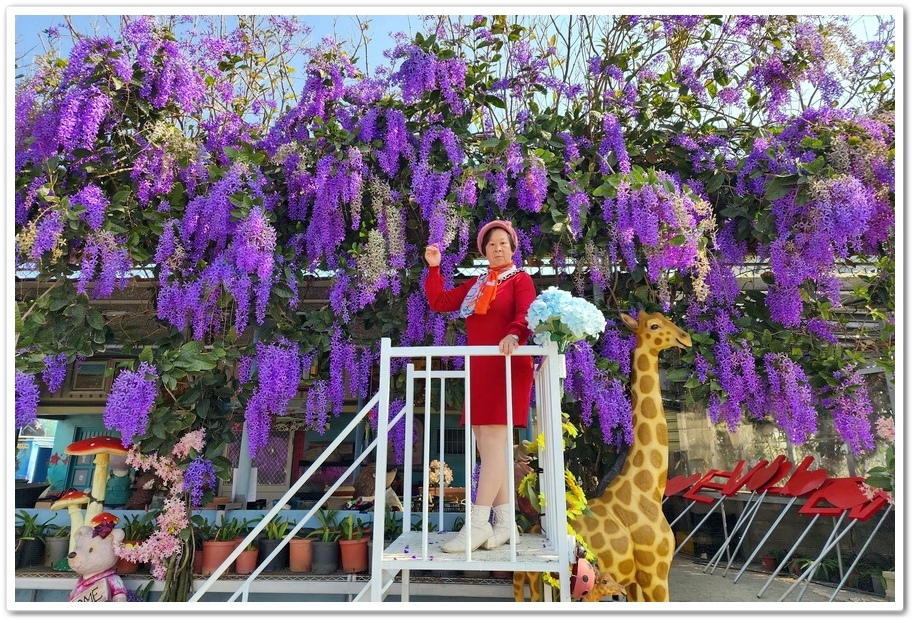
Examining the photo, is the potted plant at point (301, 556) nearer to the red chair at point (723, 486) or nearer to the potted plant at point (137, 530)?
the potted plant at point (137, 530)

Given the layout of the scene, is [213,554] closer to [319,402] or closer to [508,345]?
[319,402]

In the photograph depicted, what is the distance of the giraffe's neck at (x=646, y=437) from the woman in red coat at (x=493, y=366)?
1.01m

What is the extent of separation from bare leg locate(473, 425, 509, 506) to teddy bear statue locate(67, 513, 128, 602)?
2269 mm

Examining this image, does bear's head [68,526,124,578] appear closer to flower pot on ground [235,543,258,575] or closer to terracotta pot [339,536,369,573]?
flower pot on ground [235,543,258,575]

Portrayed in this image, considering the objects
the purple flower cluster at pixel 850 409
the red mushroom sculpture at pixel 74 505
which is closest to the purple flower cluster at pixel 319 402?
the red mushroom sculpture at pixel 74 505

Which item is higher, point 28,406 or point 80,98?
point 80,98

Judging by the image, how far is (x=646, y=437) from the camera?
305cm

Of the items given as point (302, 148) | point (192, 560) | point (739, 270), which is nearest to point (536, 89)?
point (302, 148)

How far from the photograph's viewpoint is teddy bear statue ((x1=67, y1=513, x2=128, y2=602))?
3.06 metres

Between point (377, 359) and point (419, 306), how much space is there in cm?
47

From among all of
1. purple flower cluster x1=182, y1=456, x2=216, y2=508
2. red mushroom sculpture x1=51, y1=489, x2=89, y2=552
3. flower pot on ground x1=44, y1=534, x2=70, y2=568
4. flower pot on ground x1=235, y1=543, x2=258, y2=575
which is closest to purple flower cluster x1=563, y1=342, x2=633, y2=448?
flower pot on ground x1=235, y1=543, x2=258, y2=575

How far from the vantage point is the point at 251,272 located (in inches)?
138

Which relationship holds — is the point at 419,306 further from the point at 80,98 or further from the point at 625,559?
the point at 80,98

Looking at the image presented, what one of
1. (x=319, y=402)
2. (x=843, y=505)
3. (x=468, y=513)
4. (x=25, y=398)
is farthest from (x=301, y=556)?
(x=843, y=505)
